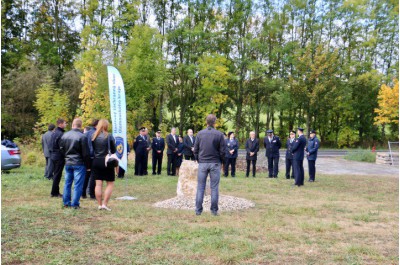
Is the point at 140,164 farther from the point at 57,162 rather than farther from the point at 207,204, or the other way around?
the point at 207,204

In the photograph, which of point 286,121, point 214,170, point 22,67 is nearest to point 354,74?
point 286,121

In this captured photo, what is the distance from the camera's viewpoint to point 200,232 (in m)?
6.24

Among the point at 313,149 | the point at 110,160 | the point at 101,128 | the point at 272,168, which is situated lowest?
the point at 272,168

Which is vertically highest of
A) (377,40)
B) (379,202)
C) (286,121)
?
(377,40)

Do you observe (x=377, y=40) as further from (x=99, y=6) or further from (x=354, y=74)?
(x=99, y=6)

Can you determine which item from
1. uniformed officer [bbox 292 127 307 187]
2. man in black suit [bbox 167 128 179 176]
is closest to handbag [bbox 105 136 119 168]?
uniformed officer [bbox 292 127 307 187]

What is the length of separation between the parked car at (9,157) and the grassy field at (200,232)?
4.44 m

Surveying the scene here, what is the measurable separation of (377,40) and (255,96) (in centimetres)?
1376

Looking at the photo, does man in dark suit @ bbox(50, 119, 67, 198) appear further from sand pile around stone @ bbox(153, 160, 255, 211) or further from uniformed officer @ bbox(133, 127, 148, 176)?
uniformed officer @ bbox(133, 127, 148, 176)

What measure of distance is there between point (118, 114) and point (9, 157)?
668 centimetres

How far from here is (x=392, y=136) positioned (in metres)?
42.6

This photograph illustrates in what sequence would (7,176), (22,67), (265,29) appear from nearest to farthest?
(7,176), (22,67), (265,29)

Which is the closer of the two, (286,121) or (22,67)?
(22,67)

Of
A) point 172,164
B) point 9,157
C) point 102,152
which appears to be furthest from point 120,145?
point 9,157
